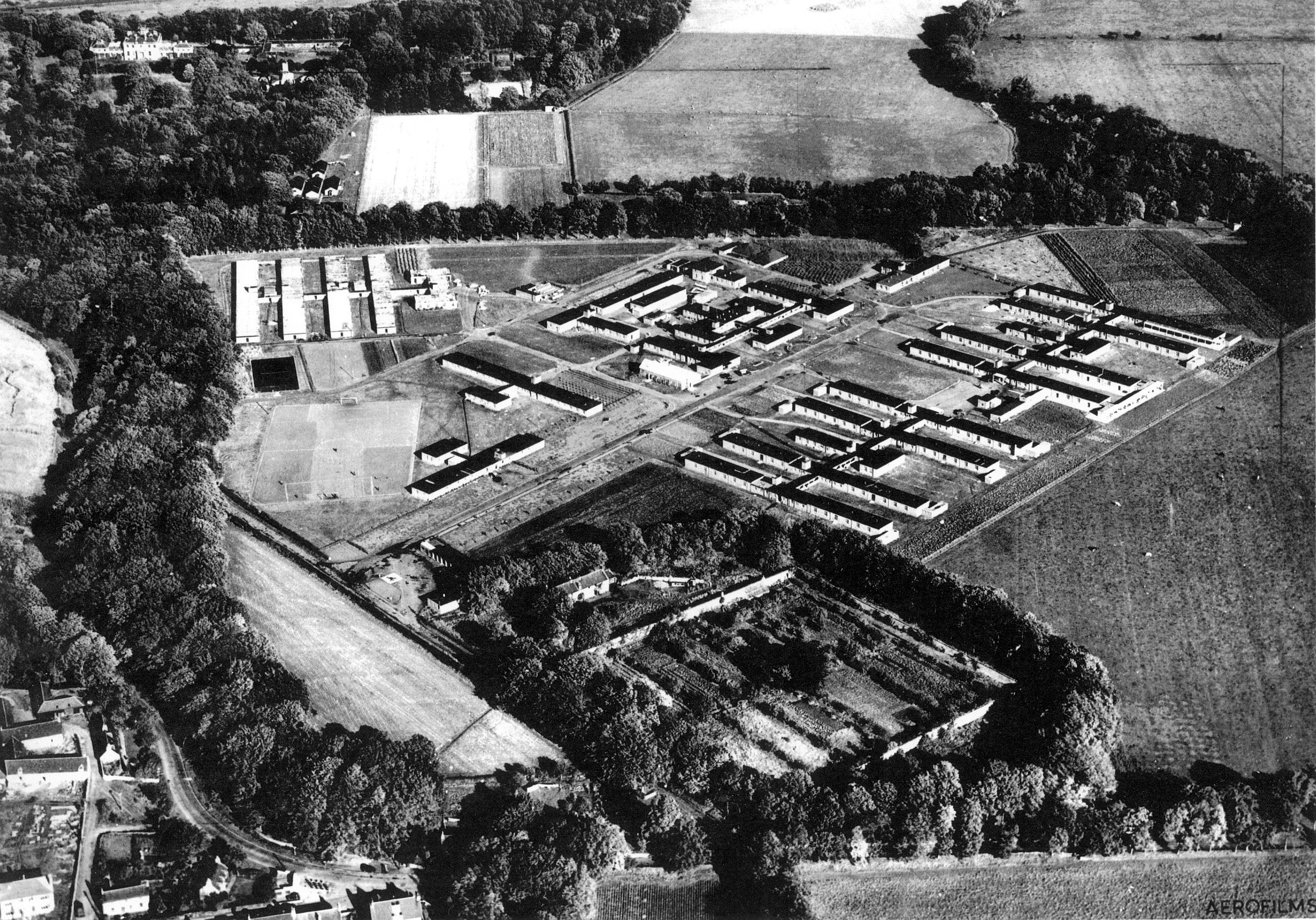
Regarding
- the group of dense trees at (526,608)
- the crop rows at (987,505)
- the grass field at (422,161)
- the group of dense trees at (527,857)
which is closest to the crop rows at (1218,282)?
the group of dense trees at (526,608)

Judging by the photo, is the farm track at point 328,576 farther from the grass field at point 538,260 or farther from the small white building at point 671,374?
the grass field at point 538,260

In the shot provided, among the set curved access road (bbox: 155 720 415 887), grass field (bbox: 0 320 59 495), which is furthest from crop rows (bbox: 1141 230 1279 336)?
grass field (bbox: 0 320 59 495)

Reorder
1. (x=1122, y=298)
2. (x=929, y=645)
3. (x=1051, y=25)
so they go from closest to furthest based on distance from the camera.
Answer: (x=929, y=645) → (x=1122, y=298) → (x=1051, y=25)

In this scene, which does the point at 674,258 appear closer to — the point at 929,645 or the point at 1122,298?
the point at 1122,298

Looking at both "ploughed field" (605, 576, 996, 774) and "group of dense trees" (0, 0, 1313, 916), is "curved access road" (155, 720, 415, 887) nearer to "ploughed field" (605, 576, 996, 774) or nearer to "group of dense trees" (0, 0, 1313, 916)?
"group of dense trees" (0, 0, 1313, 916)

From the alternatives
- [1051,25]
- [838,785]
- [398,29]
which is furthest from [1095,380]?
[398,29]
